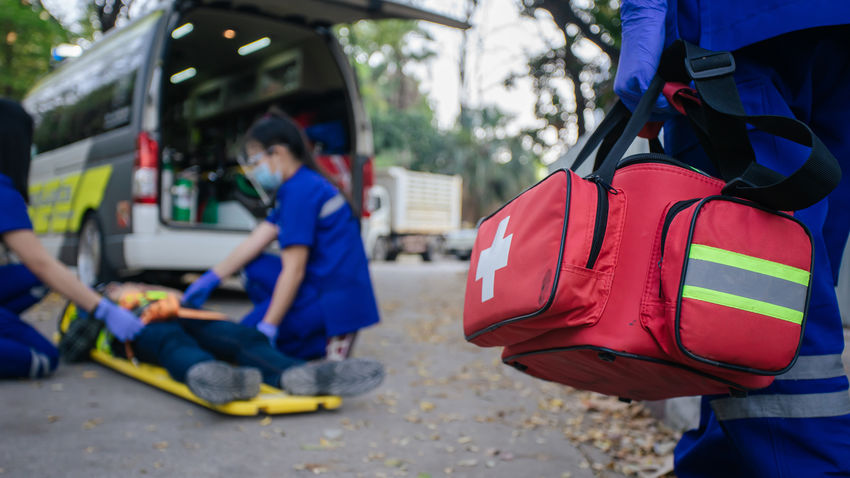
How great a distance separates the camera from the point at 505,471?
2.51 meters

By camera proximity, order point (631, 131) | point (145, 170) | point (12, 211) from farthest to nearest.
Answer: point (145, 170) < point (12, 211) < point (631, 131)

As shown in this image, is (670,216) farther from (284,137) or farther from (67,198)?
(67,198)

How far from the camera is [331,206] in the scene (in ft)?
12.3

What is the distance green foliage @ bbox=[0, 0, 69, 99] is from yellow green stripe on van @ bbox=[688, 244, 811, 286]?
9.81m

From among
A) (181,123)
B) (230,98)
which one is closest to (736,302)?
(230,98)

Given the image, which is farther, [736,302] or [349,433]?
[349,433]

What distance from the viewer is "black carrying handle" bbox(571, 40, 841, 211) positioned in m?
1.38

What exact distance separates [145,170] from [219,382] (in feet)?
10.3

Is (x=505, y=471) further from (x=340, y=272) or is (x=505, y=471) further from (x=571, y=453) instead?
(x=340, y=272)

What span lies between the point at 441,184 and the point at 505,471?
66.0 feet

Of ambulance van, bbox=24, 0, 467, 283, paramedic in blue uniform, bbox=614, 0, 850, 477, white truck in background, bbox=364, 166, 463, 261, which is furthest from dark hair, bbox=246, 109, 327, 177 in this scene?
white truck in background, bbox=364, 166, 463, 261

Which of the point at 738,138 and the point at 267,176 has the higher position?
the point at 738,138

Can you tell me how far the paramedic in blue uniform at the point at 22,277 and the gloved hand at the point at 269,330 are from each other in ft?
1.98

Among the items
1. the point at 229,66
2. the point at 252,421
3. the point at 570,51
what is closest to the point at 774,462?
the point at 252,421
